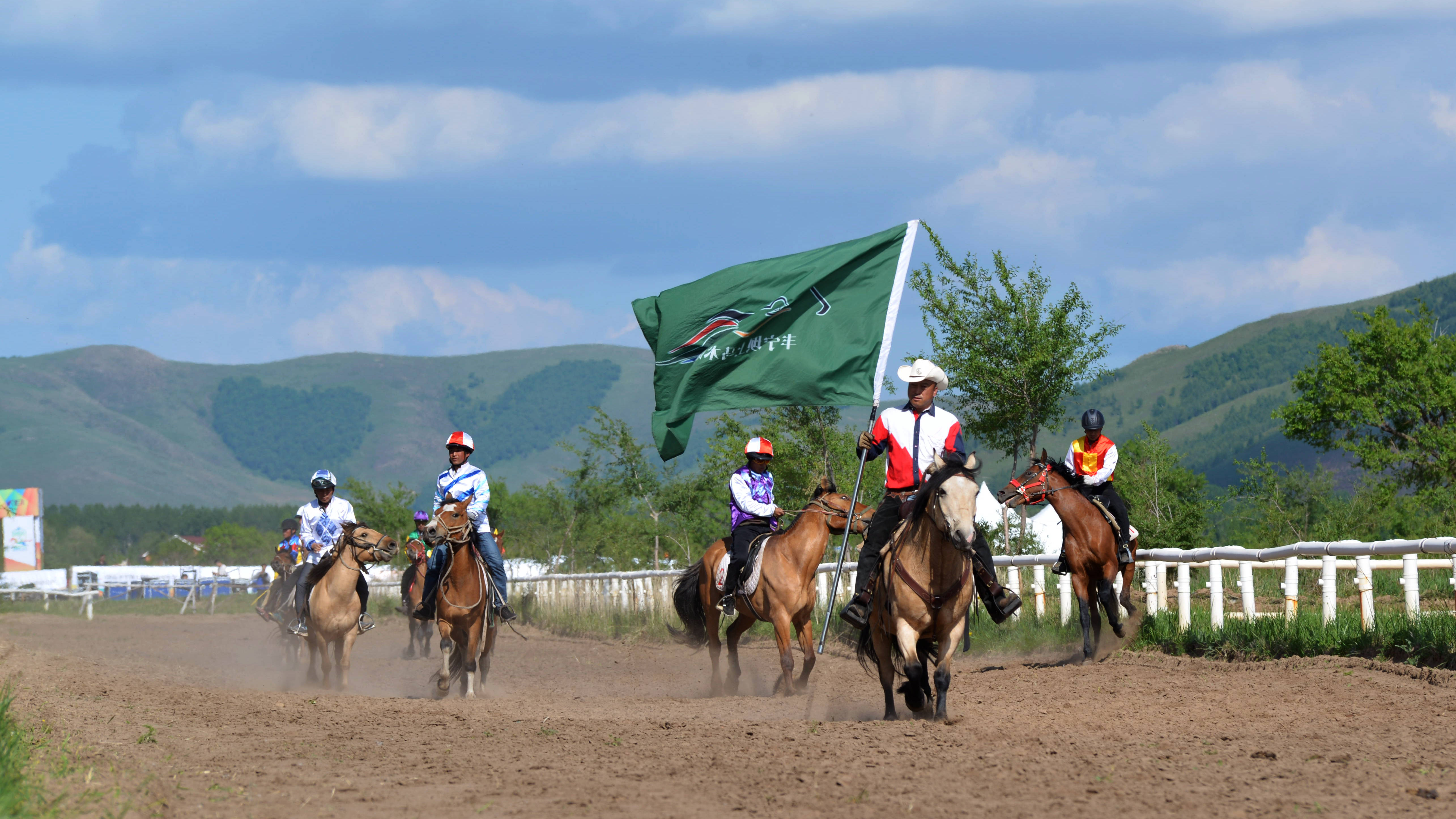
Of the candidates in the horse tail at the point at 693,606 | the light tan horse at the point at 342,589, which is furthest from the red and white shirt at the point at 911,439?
the light tan horse at the point at 342,589

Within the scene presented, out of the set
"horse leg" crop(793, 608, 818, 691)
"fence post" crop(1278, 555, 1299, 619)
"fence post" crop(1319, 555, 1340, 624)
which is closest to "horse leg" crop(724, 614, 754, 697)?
"horse leg" crop(793, 608, 818, 691)

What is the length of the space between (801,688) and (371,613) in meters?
30.6

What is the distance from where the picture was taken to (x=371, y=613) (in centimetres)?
4181

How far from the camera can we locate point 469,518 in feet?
45.1

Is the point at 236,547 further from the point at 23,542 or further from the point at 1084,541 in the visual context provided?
the point at 1084,541

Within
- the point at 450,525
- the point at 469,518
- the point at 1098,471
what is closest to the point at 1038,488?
the point at 1098,471

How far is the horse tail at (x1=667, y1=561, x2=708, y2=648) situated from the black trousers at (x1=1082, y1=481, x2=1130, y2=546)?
4085 millimetres

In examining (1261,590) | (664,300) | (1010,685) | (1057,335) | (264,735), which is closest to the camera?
(264,735)

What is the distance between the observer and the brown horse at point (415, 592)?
17734 millimetres

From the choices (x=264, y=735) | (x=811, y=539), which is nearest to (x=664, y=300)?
(x=811, y=539)

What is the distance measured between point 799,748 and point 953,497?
1.92m

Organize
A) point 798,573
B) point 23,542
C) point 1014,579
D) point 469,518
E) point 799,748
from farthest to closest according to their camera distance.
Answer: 1. point 23,542
2. point 1014,579
3. point 469,518
4. point 798,573
5. point 799,748

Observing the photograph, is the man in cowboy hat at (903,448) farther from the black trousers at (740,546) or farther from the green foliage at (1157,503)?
the green foliage at (1157,503)

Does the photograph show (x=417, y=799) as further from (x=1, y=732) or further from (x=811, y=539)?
(x=811, y=539)
